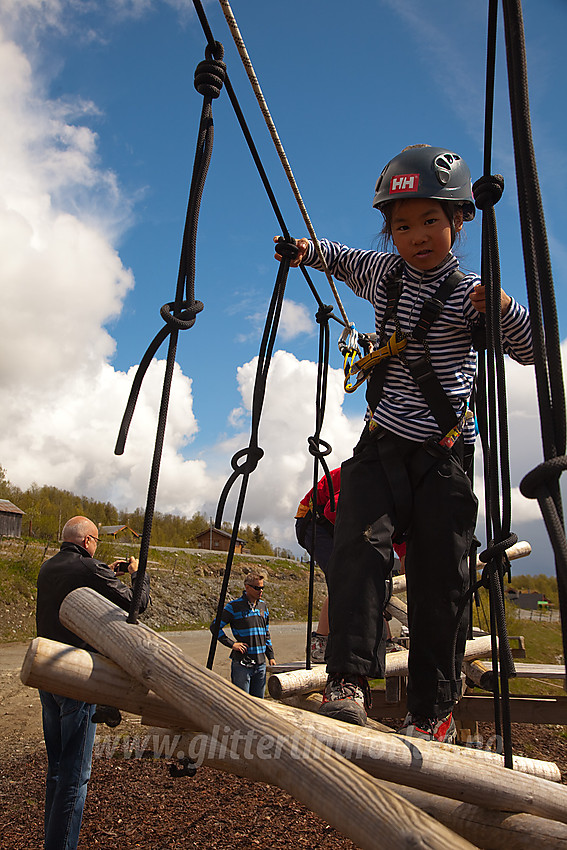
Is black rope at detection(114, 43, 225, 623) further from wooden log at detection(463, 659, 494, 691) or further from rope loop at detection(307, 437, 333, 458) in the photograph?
wooden log at detection(463, 659, 494, 691)

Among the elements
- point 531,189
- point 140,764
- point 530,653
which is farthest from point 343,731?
point 530,653

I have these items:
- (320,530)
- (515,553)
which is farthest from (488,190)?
(515,553)

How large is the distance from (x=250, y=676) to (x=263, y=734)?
5025 millimetres

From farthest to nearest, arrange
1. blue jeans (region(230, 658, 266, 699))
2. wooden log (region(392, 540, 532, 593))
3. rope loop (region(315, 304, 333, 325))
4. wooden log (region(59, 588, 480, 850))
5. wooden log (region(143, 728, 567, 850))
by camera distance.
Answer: blue jeans (region(230, 658, 266, 699)) → wooden log (region(392, 540, 532, 593)) → rope loop (region(315, 304, 333, 325)) → wooden log (region(143, 728, 567, 850)) → wooden log (region(59, 588, 480, 850))

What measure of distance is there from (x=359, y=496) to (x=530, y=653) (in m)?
11.4

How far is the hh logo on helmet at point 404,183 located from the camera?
2.08 meters

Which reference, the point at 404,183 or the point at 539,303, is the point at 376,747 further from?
the point at 404,183

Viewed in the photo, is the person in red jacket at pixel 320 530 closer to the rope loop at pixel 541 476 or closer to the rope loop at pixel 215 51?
the rope loop at pixel 215 51

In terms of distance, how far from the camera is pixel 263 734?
1.22 m

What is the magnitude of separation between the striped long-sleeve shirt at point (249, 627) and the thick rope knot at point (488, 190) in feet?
15.2

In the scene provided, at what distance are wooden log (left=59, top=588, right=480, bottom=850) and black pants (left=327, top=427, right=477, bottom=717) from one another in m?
0.54

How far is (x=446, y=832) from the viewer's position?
1010 millimetres

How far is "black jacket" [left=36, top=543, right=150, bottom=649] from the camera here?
3666 millimetres

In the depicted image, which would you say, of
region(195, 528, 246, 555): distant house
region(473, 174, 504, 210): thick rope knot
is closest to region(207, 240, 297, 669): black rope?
region(473, 174, 504, 210): thick rope knot
